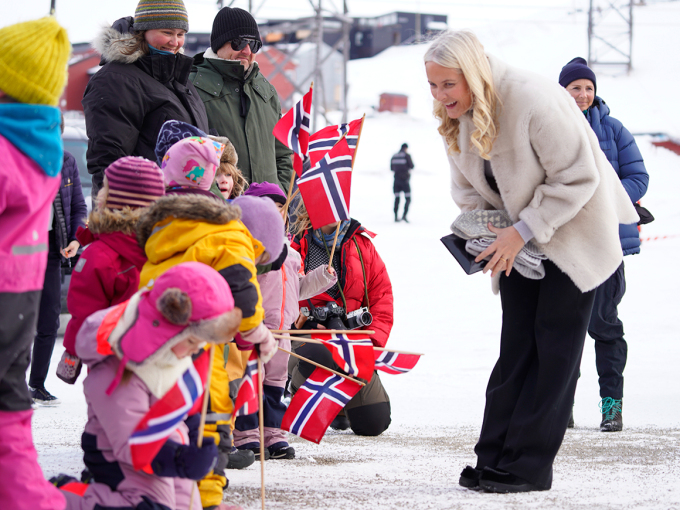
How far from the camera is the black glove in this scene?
80.3 inches

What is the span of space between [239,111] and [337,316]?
48.2 inches

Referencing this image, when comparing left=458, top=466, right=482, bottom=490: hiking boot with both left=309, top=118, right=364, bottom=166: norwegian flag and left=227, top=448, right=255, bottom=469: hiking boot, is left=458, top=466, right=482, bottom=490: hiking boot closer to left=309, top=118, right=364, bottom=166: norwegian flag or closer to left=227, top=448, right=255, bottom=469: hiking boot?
left=227, top=448, right=255, bottom=469: hiking boot

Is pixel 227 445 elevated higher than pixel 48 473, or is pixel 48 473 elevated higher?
pixel 227 445

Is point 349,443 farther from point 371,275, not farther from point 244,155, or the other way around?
point 244,155

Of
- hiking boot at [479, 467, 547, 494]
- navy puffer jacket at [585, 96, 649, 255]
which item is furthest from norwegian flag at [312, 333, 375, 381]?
navy puffer jacket at [585, 96, 649, 255]

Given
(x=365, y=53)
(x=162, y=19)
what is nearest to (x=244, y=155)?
(x=162, y=19)

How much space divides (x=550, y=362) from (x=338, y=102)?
39.8 metres

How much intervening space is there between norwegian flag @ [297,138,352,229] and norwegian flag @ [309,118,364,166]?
0.09 m

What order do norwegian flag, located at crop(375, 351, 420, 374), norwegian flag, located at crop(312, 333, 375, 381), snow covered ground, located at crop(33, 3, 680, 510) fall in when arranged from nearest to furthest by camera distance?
1. snow covered ground, located at crop(33, 3, 680, 510)
2. norwegian flag, located at crop(312, 333, 375, 381)
3. norwegian flag, located at crop(375, 351, 420, 374)

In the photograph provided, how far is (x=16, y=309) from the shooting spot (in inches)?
80.1

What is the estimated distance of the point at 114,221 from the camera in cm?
254

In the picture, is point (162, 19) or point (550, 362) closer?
point (550, 362)

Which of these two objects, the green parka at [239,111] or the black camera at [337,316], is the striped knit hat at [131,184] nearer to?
the green parka at [239,111]

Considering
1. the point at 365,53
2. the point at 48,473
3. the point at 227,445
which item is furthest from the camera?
the point at 365,53
